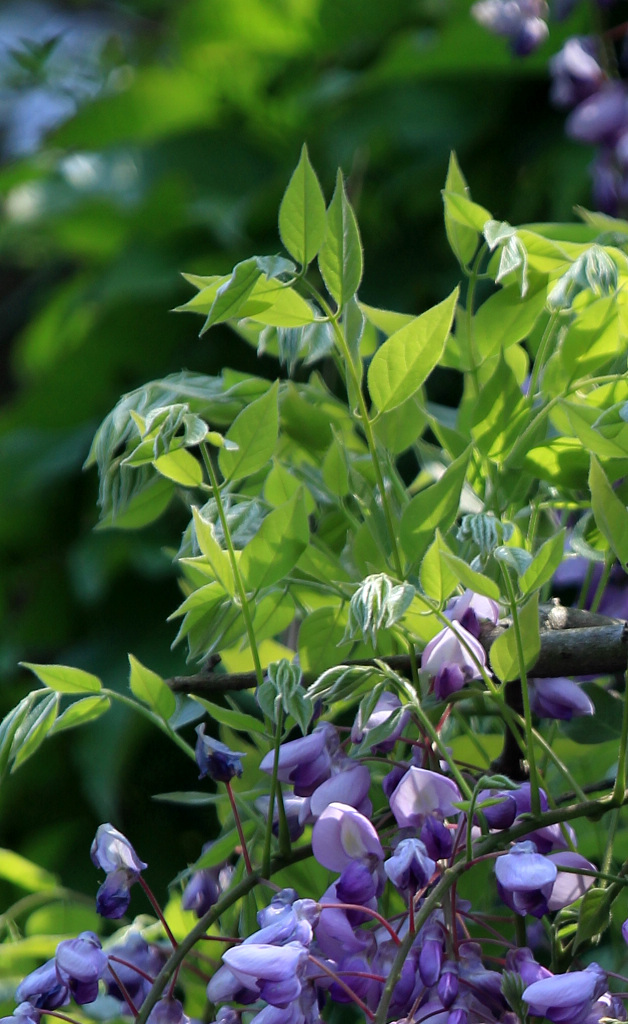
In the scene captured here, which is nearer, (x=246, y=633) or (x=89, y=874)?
(x=246, y=633)

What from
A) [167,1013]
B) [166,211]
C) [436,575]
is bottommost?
[166,211]

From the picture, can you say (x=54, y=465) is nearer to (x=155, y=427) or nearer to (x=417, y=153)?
(x=417, y=153)

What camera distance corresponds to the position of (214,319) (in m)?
0.31

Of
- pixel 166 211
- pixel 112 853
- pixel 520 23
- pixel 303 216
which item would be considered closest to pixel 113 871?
pixel 112 853

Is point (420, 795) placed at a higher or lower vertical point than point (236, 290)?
lower

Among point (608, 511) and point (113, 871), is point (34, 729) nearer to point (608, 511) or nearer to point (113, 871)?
point (113, 871)

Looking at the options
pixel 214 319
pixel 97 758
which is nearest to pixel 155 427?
pixel 214 319

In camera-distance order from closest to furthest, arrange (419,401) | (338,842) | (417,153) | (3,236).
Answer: (338,842)
(419,401)
(417,153)
(3,236)

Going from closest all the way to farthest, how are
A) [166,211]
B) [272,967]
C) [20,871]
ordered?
[272,967], [20,871], [166,211]

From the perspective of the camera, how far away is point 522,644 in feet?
1.00

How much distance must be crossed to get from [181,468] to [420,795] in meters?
0.13

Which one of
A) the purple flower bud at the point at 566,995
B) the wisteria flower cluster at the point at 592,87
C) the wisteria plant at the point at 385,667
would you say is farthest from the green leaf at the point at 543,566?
the wisteria flower cluster at the point at 592,87

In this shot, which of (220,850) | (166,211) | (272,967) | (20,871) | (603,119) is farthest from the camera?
(166,211)

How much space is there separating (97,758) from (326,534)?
67 cm
